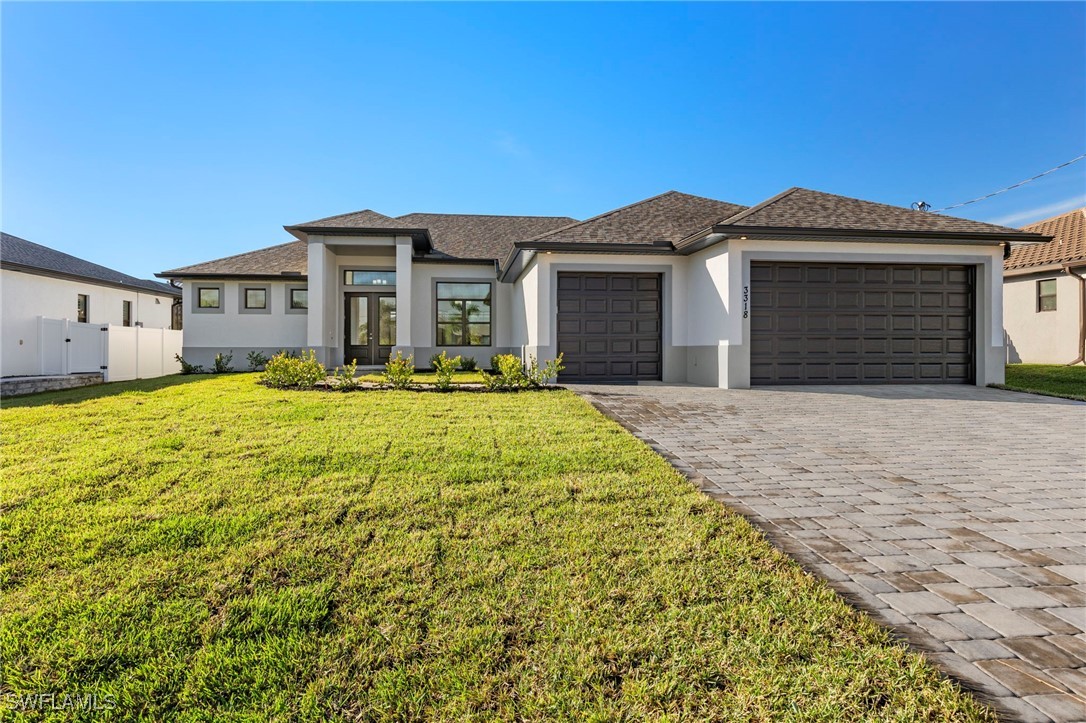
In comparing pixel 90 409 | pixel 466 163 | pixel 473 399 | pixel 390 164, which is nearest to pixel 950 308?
pixel 473 399

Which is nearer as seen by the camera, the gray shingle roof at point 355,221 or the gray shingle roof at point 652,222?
the gray shingle roof at point 652,222

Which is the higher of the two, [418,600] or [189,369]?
[189,369]

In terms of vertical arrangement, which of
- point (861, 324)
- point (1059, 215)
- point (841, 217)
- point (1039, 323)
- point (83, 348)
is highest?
point (1059, 215)

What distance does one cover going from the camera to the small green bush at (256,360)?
627 inches

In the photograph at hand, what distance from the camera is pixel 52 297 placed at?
16188 mm

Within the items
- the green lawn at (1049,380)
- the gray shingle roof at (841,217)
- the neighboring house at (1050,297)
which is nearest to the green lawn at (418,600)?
the gray shingle roof at (841,217)

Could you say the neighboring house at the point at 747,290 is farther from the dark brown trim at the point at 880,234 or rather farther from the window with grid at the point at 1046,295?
the window with grid at the point at 1046,295

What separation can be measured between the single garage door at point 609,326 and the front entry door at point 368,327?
729 centimetres

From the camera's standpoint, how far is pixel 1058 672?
1.86 m

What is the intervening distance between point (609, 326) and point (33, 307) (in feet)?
59.9

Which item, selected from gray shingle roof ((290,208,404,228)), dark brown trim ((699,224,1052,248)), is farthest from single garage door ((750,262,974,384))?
gray shingle roof ((290,208,404,228))

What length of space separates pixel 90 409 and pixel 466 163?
12.2 metres

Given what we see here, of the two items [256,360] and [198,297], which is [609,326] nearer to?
[256,360]

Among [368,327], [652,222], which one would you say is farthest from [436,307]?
[652,222]
